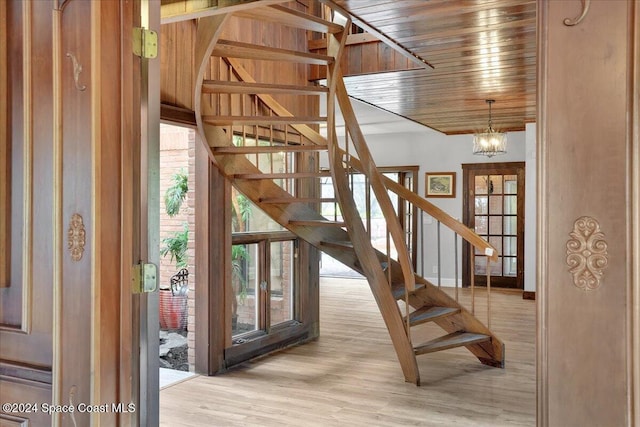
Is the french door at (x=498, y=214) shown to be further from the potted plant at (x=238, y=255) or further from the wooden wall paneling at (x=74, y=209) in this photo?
the wooden wall paneling at (x=74, y=209)

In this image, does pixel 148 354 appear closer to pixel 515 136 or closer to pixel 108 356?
pixel 108 356

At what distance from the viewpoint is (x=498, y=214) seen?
944cm

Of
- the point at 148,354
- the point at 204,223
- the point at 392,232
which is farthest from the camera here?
the point at 204,223

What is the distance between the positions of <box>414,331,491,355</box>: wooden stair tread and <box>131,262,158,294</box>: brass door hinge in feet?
9.57

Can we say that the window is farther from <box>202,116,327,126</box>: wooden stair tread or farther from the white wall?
<box>202,116,327,126</box>: wooden stair tread

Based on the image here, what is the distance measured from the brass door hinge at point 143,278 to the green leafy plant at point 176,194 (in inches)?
179

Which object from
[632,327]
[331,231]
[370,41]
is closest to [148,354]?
[632,327]

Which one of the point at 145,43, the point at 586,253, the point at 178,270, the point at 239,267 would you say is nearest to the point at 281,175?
the point at 239,267

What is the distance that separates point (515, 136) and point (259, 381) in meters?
6.69

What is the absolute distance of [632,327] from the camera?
1.24m

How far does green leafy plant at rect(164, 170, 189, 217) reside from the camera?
6.33 m

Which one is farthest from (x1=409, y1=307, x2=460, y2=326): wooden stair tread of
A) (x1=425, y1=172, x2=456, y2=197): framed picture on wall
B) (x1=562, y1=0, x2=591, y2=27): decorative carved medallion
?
(x1=425, y1=172, x2=456, y2=197): framed picture on wall

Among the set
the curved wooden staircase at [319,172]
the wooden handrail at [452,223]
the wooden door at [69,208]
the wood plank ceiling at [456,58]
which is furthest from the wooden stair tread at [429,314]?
the wooden door at [69,208]

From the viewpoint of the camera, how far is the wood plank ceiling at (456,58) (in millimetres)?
3502
